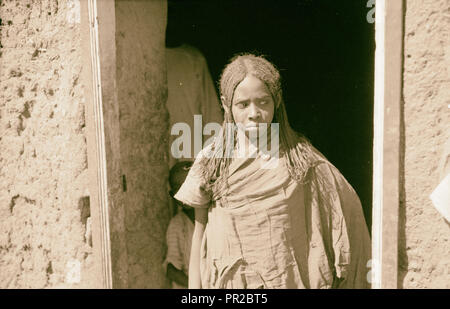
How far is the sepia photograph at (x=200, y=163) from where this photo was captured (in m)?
1.85

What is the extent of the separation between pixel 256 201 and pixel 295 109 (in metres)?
1.14

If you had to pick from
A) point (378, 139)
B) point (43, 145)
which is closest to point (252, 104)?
point (378, 139)

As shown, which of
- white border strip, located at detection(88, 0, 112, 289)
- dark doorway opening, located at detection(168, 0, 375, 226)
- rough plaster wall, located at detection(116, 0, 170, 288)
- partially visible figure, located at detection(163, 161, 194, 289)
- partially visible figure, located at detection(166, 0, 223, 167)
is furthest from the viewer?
dark doorway opening, located at detection(168, 0, 375, 226)

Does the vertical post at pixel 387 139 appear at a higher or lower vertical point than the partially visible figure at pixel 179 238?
higher

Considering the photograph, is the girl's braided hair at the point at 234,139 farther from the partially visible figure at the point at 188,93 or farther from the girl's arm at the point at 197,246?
the partially visible figure at the point at 188,93

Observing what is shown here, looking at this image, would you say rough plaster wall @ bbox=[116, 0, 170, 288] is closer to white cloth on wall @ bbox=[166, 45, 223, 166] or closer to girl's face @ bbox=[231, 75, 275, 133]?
white cloth on wall @ bbox=[166, 45, 223, 166]

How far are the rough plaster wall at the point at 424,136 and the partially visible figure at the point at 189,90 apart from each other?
114 centimetres

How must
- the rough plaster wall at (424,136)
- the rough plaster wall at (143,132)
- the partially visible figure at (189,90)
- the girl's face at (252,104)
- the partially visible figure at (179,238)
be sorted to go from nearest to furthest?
1. the rough plaster wall at (424,136)
2. the girl's face at (252,104)
3. the rough plaster wall at (143,132)
4. the partially visible figure at (179,238)
5. the partially visible figure at (189,90)

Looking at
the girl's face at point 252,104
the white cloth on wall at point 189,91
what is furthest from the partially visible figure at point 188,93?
the girl's face at point 252,104

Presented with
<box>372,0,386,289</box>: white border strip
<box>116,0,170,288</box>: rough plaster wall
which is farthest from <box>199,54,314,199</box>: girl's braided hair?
<box>116,0,170,288</box>: rough plaster wall

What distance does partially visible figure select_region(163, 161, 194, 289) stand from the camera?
8.33 ft

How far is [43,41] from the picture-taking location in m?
2.28

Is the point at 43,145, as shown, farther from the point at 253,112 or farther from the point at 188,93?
the point at 253,112

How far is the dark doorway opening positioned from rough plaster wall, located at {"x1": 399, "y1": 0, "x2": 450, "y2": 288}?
3.32ft
